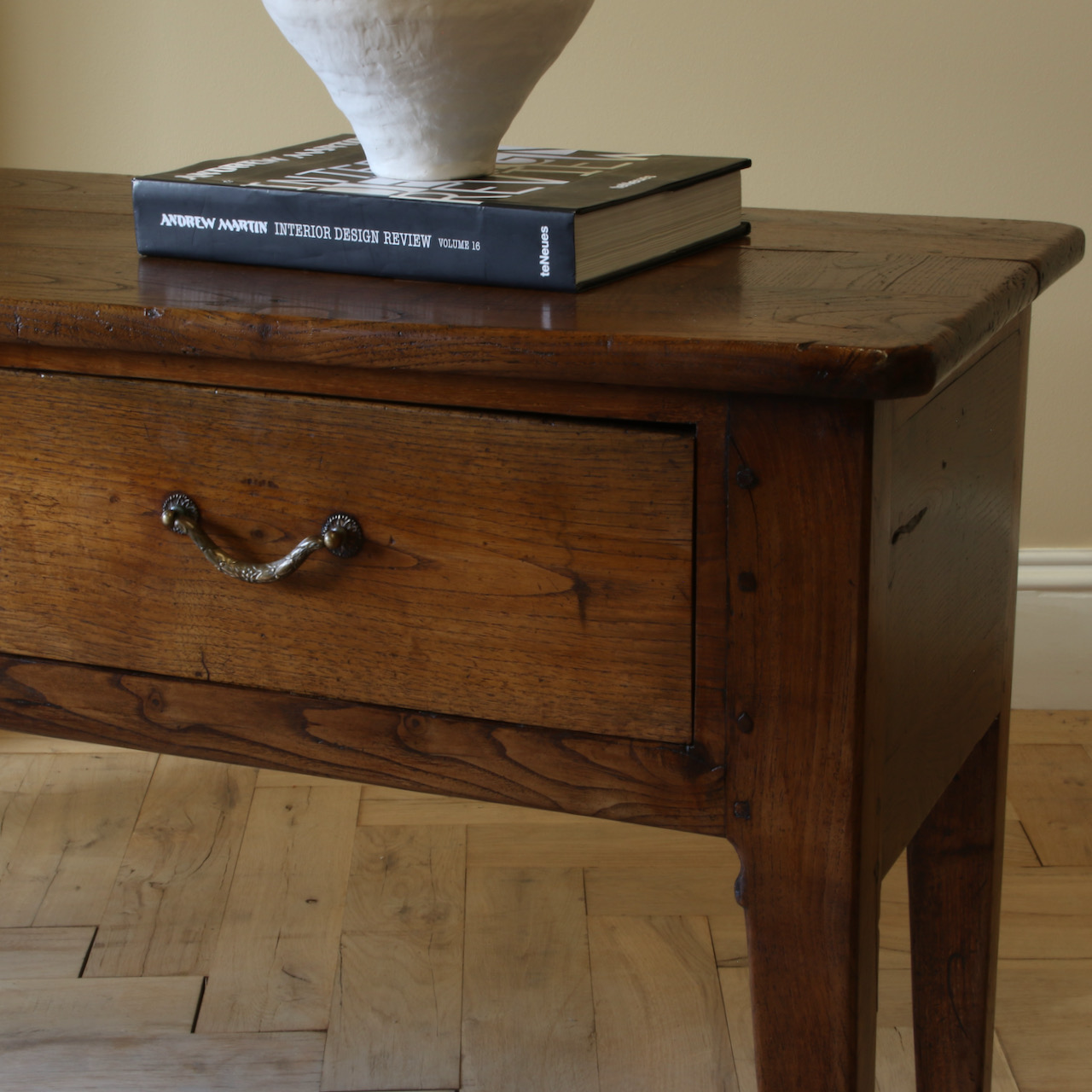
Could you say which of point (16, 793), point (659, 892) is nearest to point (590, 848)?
point (659, 892)

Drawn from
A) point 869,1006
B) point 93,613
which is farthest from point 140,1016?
point 869,1006

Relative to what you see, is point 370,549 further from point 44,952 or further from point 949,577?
point 44,952

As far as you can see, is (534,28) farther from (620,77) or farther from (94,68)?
(94,68)

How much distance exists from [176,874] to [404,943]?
25cm

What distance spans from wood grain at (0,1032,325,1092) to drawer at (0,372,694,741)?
1.61ft

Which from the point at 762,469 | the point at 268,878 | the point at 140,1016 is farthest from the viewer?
the point at 268,878

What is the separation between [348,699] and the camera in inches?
26.5

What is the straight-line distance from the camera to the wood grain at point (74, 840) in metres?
1.27

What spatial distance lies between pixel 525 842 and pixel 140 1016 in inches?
15.4

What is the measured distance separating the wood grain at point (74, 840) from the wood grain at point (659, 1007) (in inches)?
18.3

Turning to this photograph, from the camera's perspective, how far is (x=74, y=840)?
137cm

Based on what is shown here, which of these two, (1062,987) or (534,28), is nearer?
(534,28)

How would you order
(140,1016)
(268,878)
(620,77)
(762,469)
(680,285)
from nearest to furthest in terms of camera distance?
(762,469) < (680,285) < (140,1016) < (268,878) < (620,77)

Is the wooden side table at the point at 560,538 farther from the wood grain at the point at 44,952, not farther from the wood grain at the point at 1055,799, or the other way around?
the wood grain at the point at 1055,799
